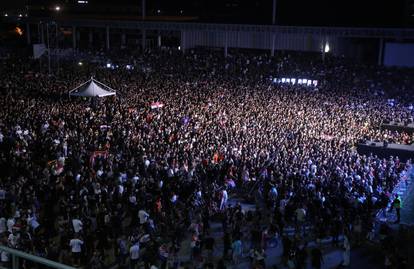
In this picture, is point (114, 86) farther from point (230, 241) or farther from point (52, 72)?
point (230, 241)

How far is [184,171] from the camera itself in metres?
16.5

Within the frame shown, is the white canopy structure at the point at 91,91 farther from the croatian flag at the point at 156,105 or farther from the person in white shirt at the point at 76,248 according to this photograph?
the person in white shirt at the point at 76,248

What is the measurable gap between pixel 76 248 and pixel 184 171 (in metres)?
6.18

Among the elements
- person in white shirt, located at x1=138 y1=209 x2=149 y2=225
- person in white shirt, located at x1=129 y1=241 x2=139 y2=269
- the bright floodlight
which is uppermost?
the bright floodlight

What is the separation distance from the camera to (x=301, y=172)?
17500 millimetres

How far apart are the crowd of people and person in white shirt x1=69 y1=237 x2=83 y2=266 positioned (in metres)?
0.03

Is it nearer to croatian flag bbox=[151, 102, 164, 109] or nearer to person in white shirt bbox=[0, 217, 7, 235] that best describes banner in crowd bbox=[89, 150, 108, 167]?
person in white shirt bbox=[0, 217, 7, 235]

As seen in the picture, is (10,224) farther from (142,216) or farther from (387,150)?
(387,150)

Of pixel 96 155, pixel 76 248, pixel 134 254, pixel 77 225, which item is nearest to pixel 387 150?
pixel 96 155

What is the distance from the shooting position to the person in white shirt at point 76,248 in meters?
10.9

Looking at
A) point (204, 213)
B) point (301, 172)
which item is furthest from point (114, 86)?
point (204, 213)

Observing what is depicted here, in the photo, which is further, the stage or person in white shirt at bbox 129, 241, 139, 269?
the stage

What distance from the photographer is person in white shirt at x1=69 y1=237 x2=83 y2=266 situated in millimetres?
10875

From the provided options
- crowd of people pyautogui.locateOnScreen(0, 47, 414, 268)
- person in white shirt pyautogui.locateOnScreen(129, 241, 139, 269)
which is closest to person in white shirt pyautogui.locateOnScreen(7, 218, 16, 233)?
crowd of people pyautogui.locateOnScreen(0, 47, 414, 268)
